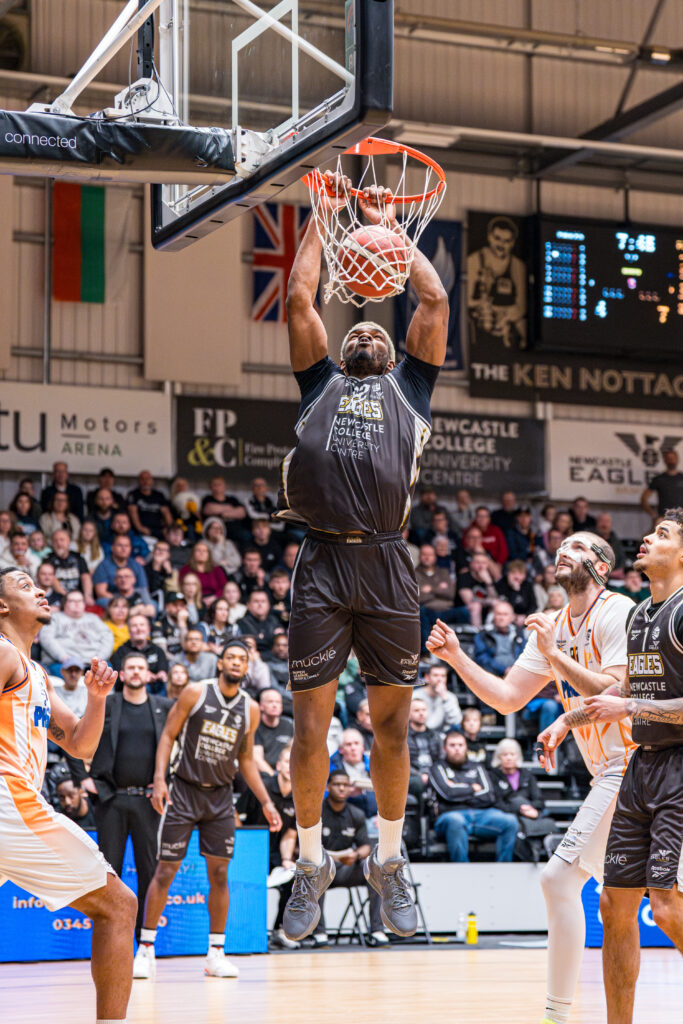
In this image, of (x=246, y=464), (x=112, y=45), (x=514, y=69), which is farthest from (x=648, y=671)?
(x=514, y=69)

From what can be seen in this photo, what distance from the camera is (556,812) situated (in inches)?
598

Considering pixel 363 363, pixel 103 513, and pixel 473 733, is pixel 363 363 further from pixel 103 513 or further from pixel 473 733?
pixel 103 513

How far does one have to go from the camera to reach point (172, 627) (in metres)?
15.1

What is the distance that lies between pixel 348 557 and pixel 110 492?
1206 cm

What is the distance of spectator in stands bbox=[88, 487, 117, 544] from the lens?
1731 centimetres

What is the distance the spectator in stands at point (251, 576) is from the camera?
17.0m

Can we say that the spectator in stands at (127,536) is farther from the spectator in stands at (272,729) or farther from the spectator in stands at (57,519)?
the spectator in stands at (272,729)

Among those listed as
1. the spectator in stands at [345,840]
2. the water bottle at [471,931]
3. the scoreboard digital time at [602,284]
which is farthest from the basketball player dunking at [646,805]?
the scoreboard digital time at [602,284]

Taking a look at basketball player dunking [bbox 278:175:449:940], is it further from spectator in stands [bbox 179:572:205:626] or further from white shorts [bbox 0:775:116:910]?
spectator in stands [bbox 179:572:205:626]

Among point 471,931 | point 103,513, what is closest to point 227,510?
point 103,513

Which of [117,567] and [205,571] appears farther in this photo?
[205,571]

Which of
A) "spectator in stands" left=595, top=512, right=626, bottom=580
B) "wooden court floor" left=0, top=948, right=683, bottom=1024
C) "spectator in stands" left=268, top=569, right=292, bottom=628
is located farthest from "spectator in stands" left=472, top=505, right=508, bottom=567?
"wooden court floor" left=0, top=948, right=683, bottom=1024

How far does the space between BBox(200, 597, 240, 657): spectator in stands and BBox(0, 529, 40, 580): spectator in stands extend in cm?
210

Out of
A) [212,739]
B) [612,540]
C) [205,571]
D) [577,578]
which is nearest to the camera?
[577,578]
